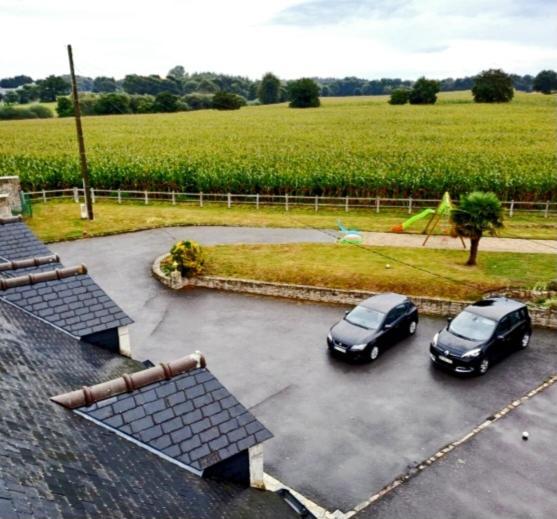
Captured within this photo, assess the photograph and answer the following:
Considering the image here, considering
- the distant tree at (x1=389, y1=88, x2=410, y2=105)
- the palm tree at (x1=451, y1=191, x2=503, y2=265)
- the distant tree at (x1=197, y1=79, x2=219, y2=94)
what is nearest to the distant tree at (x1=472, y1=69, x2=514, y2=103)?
the distant tree at (x1=389, y1=88, x2=410, y2=105)

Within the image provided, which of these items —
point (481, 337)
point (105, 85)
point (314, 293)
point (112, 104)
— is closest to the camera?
point (481, 337)

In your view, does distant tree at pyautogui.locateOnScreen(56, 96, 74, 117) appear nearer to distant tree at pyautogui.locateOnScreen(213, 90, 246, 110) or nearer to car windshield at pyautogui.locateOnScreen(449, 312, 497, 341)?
distant tree at pyautogui.locateOnScreen(213, 90, 246, 110)

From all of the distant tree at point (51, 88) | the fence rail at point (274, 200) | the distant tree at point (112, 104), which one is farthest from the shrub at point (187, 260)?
the distant tree at point (51, 88)

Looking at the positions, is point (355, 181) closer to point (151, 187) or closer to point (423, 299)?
point (151, 187)

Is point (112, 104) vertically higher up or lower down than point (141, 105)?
higher up

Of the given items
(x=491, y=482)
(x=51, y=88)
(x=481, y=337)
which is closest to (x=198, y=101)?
(x=51, y=88)

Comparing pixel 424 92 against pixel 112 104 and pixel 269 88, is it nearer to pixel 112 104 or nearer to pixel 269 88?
pixel 269 88

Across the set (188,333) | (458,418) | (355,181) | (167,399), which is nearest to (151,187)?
(355,181)

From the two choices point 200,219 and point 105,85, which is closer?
point 200,219
